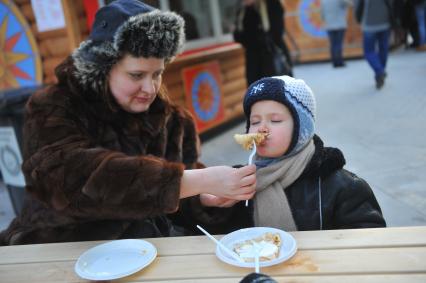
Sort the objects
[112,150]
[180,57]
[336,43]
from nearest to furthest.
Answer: [112,150]
[180,57]
[336,43]

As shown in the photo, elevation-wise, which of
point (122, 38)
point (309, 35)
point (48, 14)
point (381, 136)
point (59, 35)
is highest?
point (48, 14)

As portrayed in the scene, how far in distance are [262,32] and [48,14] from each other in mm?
2501

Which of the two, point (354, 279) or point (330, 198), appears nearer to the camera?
point (354, 279)

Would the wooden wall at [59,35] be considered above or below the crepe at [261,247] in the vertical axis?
above

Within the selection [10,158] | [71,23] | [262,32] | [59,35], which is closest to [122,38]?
[10,158]

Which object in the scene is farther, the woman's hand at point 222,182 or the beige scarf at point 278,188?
the beige scarf at point 278,188

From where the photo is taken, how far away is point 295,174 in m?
1.71

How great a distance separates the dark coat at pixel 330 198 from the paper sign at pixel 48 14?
337cm

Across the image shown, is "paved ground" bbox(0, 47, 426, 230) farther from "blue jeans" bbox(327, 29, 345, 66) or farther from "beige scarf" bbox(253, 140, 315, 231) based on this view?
"beige scarf" bbox(253, 140, 315, 231)

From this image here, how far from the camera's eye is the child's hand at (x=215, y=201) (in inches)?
70.9

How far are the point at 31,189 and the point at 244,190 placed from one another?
844mm

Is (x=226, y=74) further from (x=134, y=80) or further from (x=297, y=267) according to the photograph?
(x=297, y=267)

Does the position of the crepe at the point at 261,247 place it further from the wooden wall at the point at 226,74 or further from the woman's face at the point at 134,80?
the wooden wall at the point at 226,74

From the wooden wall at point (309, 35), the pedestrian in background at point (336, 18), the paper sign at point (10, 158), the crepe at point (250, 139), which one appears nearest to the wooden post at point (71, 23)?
the paper sign at point (10, 158)
